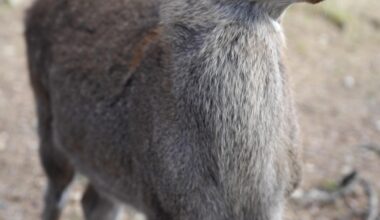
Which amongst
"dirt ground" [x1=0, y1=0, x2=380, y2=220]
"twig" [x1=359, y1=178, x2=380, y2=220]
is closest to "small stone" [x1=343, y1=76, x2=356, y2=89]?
"dirt ground" [x1=0, y1=0, x2=380, y2=220]

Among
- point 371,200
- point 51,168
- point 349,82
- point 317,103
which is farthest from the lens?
point 349,82

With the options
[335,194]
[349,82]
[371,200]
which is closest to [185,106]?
[371,200]

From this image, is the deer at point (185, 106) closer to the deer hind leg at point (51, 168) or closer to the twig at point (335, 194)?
the deer hind leg at point (51, 168)

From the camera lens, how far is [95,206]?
17.5ft

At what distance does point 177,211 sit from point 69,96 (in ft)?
4.51

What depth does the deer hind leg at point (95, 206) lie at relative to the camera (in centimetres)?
532

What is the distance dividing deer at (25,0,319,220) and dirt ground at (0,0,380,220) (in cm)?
168

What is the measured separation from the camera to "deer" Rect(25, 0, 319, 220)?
3160mm

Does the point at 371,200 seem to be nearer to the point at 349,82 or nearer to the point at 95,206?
the point at 95,206

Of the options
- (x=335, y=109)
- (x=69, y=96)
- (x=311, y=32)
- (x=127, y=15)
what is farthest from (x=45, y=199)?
(x=311, y=32)

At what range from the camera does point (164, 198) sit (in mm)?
3535

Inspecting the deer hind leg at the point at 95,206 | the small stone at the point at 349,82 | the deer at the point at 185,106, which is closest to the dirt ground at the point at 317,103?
the small stone at the point at 349,82

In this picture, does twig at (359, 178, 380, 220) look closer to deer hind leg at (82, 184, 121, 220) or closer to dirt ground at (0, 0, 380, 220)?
dirt ground at (0, 0, 380, 220)

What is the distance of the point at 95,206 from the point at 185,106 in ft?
7.22
